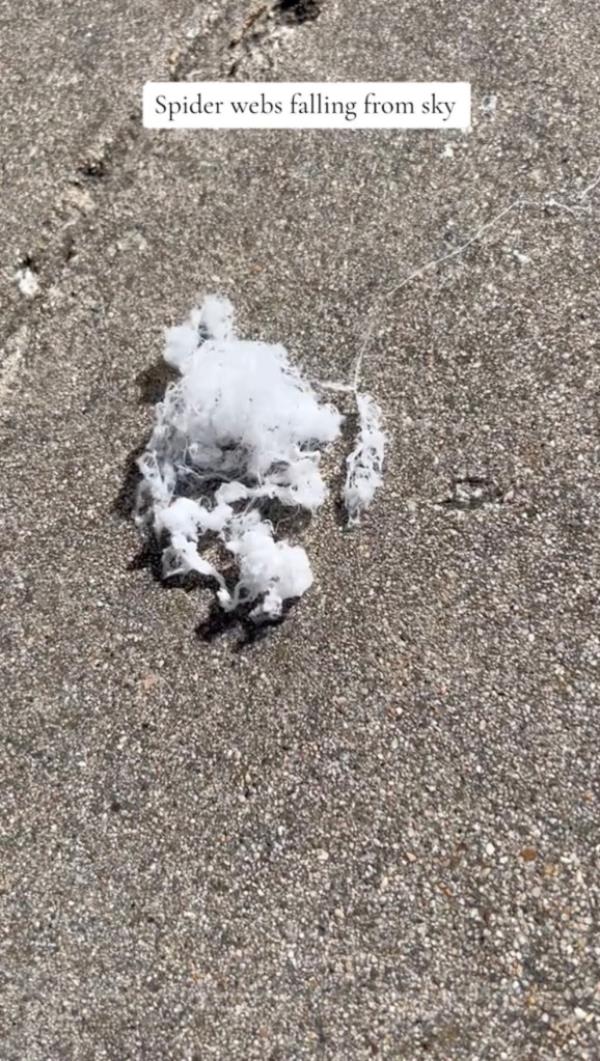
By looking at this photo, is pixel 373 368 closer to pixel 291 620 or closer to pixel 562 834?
pixel 291 620

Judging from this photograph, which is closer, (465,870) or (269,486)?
(465,870)

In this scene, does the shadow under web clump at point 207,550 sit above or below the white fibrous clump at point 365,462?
below

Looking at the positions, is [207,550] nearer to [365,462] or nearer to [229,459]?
[229,459]

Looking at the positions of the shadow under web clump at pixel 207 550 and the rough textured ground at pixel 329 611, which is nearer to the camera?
the rough textured ground at pixel 329 611

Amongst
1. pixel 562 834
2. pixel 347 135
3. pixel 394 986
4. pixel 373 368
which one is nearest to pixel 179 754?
pixel 394 986

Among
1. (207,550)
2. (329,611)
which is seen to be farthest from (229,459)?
(329,611)

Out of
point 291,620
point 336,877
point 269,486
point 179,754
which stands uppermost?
point 269,486

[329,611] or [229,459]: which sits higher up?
[229,459]
